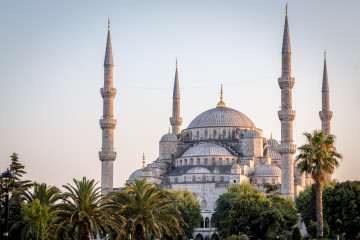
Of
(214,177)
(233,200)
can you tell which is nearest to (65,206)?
(233,200)

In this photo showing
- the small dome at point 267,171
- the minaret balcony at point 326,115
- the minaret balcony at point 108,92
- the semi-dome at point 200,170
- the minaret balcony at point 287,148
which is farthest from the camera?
the semi-dome at point 200,170

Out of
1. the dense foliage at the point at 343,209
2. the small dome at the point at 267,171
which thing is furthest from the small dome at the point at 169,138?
the dense foliage at the point at 343,209

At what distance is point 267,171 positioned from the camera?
77250 millimetres

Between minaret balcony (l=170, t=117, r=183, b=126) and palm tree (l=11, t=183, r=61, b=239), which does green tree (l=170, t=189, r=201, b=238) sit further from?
palm tree (l=11, t=183, r=61, b=239)

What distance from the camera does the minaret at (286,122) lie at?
216 ft

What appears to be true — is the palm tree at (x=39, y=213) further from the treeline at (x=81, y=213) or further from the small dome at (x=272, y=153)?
the small dome at (x=272, y=153)

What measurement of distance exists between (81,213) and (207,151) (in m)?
48.1

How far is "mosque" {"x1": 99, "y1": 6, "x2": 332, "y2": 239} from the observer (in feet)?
220

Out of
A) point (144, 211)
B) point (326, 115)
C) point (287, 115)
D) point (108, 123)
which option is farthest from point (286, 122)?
point (144, 211)

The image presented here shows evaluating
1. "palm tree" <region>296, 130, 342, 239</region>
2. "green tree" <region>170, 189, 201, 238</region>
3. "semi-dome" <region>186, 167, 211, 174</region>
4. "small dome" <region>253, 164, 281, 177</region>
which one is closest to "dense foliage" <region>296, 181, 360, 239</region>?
"palm tree" <region>296, 130, 342, 239</region>

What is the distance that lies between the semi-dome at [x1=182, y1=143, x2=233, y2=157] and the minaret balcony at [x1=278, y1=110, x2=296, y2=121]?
1512 centimetres

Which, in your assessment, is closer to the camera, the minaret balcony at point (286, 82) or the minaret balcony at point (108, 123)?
the minaret balcony at point (286, 82)

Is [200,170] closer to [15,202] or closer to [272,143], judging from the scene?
[272,143]

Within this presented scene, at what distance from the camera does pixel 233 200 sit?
192ft
